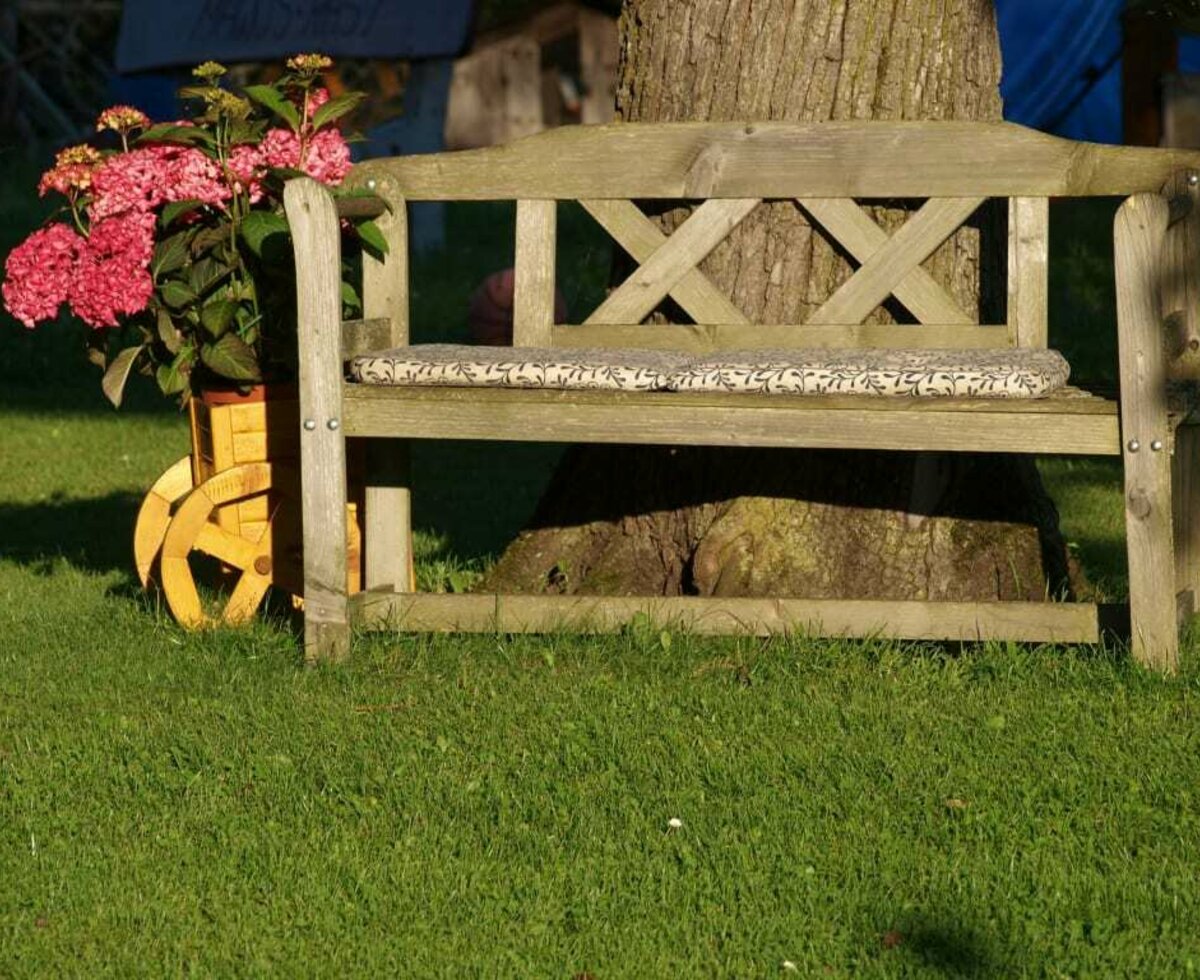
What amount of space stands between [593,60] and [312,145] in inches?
640

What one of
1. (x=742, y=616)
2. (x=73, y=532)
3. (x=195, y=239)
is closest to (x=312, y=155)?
(x=195, y=239)

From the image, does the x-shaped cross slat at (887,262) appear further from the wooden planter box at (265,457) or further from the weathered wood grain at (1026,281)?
the wooden planter box at (265,457)

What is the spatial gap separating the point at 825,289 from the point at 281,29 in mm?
10098

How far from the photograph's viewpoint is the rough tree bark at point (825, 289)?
5.29 m

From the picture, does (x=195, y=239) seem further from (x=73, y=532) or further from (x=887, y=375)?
(x=73, y=532)

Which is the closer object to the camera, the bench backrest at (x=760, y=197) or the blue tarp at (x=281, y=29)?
the bench backrest at (x=760, y=197)

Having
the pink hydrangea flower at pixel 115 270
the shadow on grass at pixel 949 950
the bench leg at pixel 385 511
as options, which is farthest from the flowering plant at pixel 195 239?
the shadow on grass at pixel 949 950

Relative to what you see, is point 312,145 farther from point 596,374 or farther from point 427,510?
point 427,510

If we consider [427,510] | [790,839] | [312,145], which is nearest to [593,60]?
[427,510]

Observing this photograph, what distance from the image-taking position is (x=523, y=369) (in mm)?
4836

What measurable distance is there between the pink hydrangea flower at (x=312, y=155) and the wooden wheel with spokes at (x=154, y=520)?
32.1 inches

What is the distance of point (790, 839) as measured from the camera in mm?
3811

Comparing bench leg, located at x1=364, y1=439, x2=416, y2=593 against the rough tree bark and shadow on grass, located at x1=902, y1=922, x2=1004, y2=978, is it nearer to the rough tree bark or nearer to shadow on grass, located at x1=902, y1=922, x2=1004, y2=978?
the rough tree bark

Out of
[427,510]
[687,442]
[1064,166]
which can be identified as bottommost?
[427,510]
